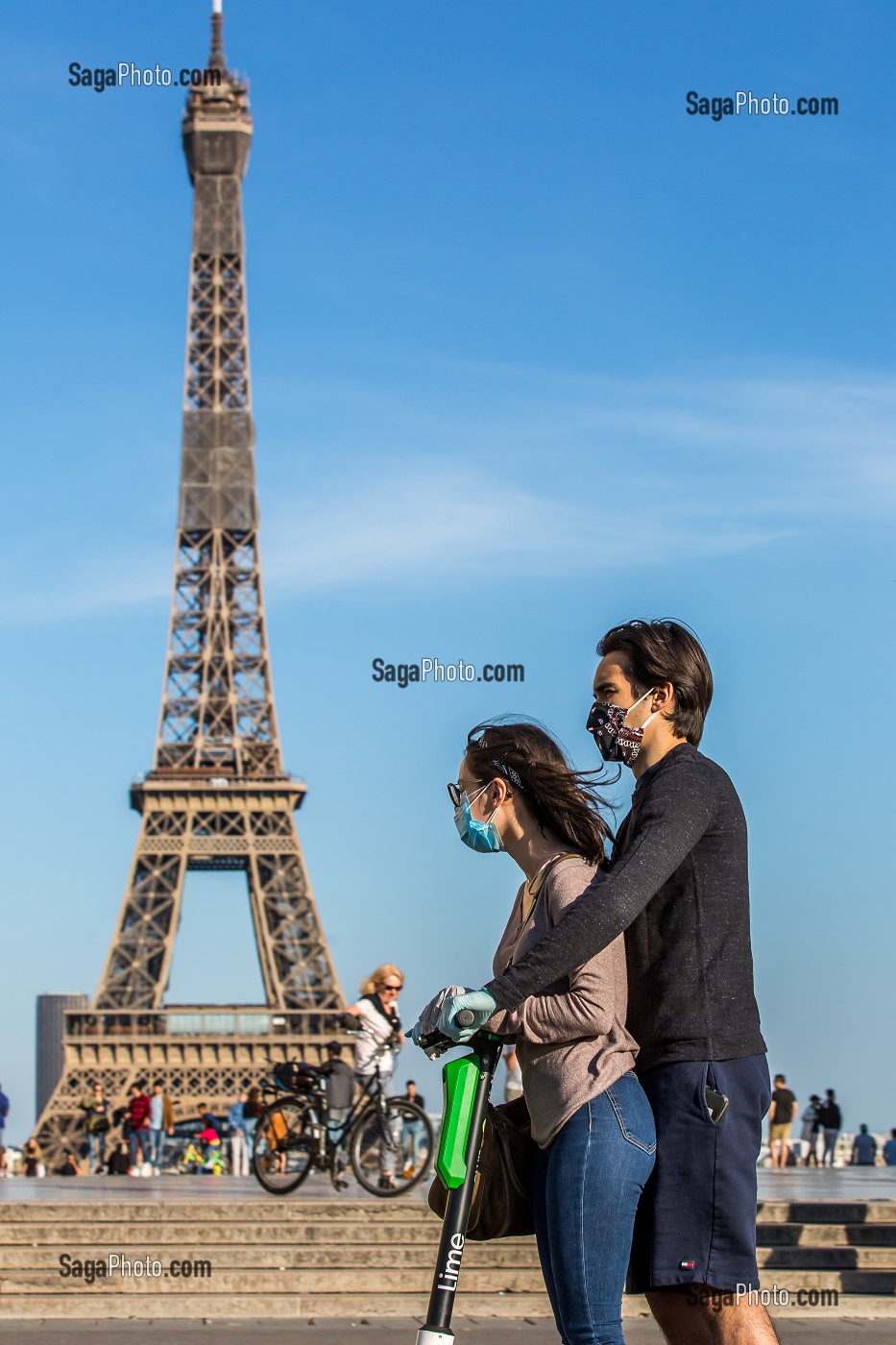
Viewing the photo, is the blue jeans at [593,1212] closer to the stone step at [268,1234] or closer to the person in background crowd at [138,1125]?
the stone step at [268,1234]

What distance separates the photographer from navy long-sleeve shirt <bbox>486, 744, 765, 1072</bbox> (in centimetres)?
359

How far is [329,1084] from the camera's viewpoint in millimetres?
12930

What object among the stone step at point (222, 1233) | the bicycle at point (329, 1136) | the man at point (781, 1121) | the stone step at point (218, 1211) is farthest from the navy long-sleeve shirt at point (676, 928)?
the man at point (781, 1121)

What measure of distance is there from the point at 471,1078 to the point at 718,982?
55 cm

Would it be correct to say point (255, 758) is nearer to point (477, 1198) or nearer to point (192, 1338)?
point (192, 1338)

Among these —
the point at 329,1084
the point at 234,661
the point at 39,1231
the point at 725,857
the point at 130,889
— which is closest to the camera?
the point at 725,857

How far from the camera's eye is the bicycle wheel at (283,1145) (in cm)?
1311

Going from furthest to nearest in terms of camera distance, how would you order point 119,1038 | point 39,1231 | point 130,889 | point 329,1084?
point 130,889 → point 119,1038 → point 329,1084 → point 39,1231

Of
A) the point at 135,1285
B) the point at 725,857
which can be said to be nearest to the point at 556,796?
the point at 725,857

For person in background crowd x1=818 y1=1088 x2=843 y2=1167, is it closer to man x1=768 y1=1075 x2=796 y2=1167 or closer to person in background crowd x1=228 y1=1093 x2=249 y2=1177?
man x1=768 y1=1075 x2=796 y2=1167

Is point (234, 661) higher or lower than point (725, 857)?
higher

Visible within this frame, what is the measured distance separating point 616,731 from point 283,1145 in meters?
9.80

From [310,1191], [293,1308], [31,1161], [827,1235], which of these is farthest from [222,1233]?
[31,1161]

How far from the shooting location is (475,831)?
13.0ft
